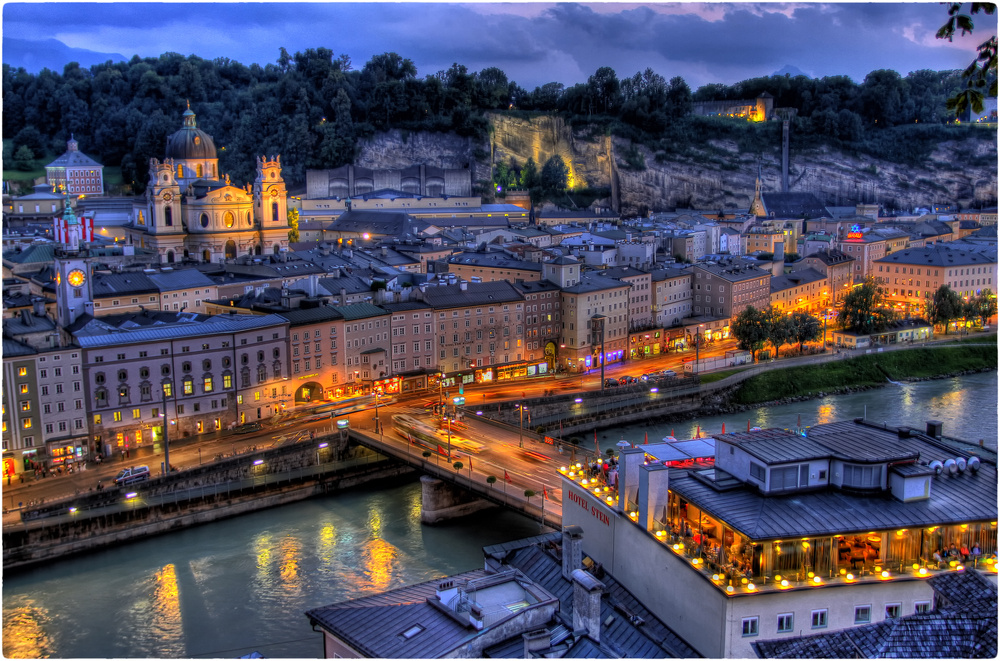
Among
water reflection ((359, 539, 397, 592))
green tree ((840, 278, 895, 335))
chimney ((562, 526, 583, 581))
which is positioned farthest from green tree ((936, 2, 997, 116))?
green tree ((840, 278, 895, 335))

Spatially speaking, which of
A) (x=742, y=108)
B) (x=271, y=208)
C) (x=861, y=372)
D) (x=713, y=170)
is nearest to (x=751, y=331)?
(x=861, y=372)

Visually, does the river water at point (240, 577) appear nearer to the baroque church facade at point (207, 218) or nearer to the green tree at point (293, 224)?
the baroque church facade at point (207, 218)

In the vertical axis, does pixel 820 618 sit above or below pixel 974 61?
below

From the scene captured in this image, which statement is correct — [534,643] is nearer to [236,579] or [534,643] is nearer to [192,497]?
[236,579]

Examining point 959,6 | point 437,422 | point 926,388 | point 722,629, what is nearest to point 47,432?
point 437,422

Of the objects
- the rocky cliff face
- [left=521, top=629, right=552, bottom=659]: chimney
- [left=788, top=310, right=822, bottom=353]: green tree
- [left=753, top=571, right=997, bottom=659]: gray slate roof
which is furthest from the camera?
the rocky cliff face

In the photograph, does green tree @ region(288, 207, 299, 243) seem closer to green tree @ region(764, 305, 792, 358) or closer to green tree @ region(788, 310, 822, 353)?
green tree @ region(764, 305, 792, 358)

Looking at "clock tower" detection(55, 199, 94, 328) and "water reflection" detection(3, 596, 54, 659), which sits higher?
"clock tower" detection(55, 199, 94, 328)
